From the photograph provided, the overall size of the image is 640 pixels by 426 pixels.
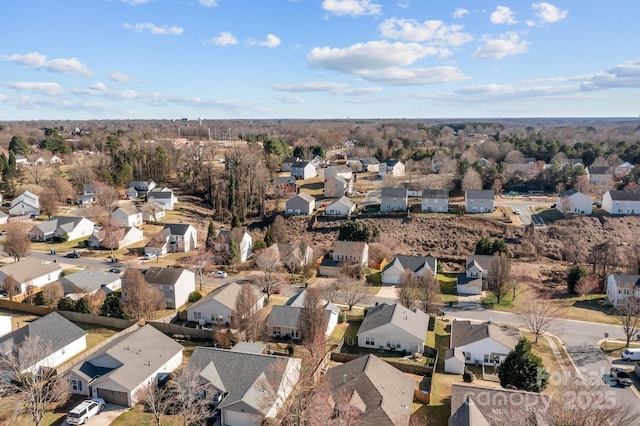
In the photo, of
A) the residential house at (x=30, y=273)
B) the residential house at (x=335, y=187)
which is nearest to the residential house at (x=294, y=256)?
the residential house at (x=30, y=273)

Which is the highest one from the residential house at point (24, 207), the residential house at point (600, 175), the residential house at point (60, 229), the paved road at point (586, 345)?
the residential house at point (600, 175)

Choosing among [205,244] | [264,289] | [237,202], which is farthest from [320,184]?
[264,289]

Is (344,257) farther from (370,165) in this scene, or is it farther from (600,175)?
(600,175)

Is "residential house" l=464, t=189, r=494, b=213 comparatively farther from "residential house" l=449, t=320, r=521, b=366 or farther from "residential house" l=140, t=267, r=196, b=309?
"residential house" l=140, t=267, r=196, b=309

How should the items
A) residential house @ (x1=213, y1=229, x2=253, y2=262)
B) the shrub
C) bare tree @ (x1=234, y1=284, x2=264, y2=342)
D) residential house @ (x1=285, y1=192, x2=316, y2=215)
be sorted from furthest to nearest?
1. residential house @ (x1=285, y1=192, x2=316, y2=215)
2. residential house @ (x1=213, y1=229, x2=253, y2=262)
3. the shrub
4. bare tree @ (x1=234, y1=284, x2=264, y2=342)

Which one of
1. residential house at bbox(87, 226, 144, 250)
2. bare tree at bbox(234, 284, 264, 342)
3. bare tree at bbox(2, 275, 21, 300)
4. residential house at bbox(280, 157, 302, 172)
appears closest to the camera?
bare tree at bbox(234, 284, 264, 342)

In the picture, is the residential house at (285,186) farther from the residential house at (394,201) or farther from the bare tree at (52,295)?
the bare tree at (52,295)

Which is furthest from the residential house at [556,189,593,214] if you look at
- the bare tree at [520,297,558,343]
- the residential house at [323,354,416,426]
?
the residential house at [323,354,416,426]
